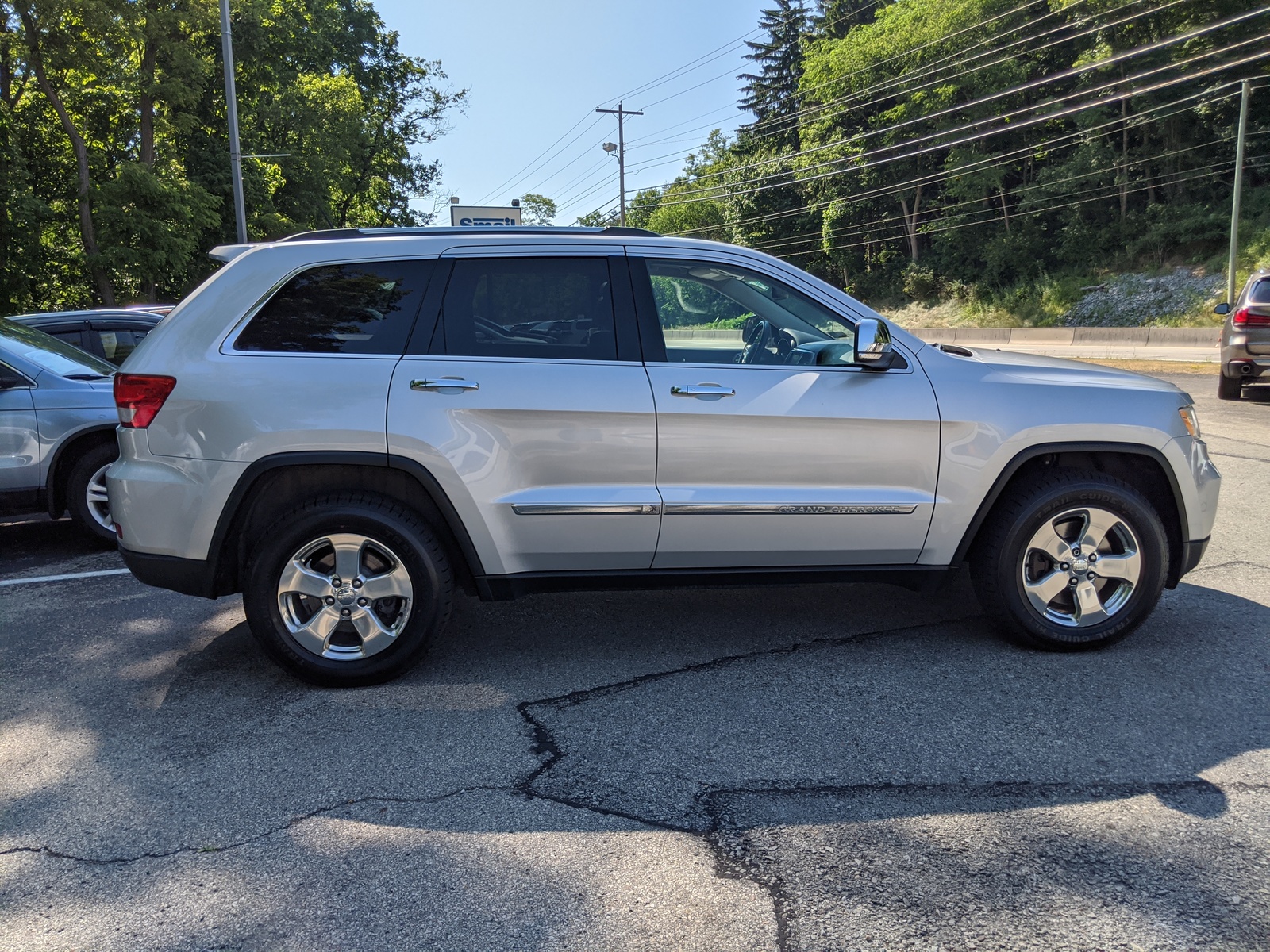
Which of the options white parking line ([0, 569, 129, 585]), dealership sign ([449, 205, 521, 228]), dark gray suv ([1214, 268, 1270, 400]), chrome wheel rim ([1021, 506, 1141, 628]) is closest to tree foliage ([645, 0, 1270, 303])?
dealership sign ([449, 205, 521, 228])

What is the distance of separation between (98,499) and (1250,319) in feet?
42.4

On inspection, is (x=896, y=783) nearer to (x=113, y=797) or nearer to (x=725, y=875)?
(x=725, y=875)

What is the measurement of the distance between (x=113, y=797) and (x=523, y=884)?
5.03 feet

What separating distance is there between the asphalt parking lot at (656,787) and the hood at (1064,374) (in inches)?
46.5

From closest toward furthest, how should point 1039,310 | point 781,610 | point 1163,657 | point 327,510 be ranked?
point 327,510 < point 1163,657 < point 781,610 < point 1039,310

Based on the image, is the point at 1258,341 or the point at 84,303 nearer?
the point at 1258,341

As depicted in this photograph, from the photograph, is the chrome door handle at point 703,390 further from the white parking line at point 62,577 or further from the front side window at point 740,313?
the white parking line at point 62,577

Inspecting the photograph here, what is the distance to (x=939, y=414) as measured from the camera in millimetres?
4195

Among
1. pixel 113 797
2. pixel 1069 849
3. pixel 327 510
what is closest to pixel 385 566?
pixel 327 510

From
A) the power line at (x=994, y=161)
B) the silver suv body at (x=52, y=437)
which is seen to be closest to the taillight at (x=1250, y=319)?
the silver suv body at (x=52, y=437)

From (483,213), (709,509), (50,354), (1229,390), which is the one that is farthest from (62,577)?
(483,213)

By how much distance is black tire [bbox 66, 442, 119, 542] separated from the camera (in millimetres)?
6723

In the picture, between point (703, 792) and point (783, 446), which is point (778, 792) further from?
point (783, 446)

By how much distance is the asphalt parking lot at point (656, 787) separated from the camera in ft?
8.33
